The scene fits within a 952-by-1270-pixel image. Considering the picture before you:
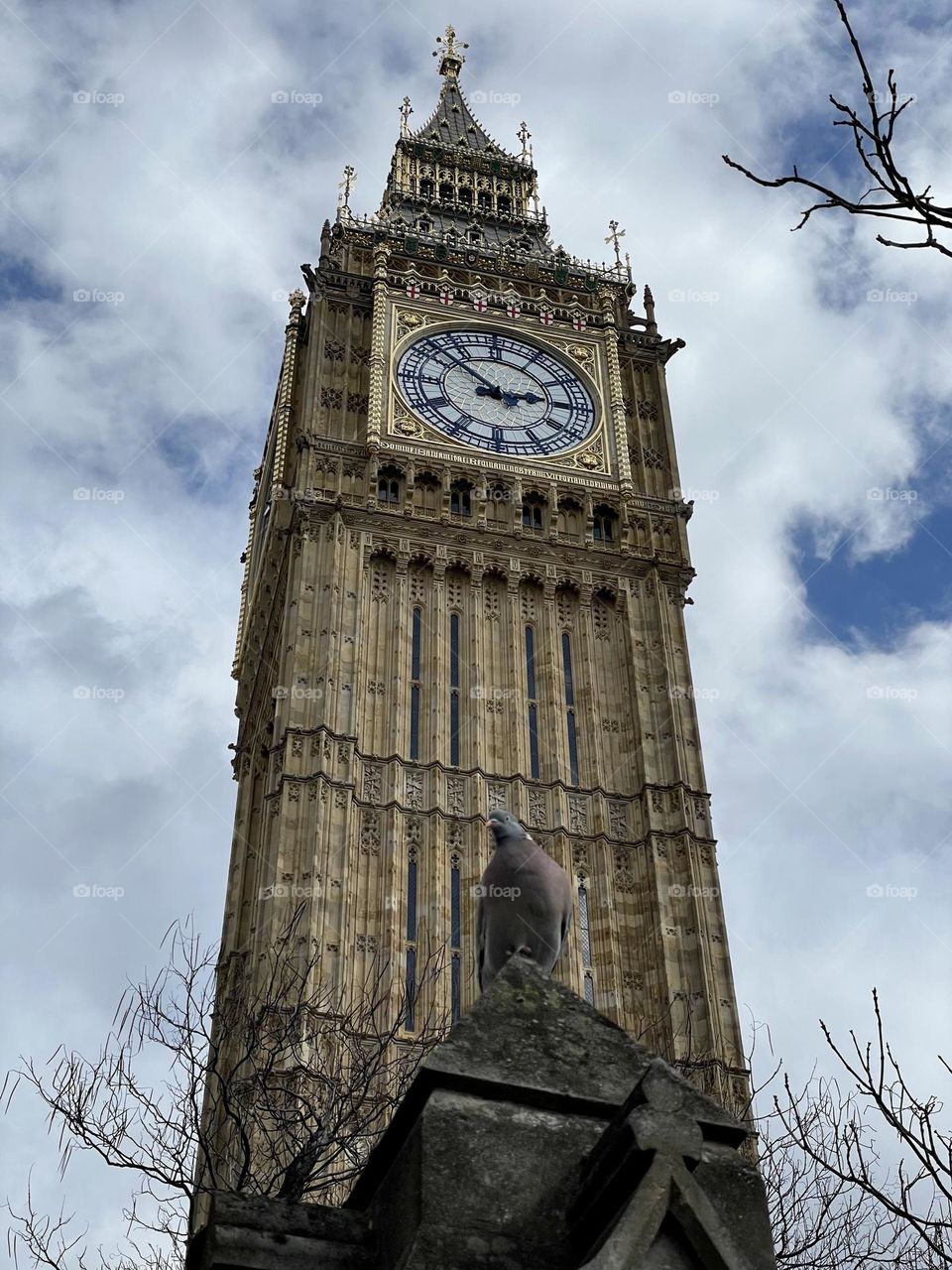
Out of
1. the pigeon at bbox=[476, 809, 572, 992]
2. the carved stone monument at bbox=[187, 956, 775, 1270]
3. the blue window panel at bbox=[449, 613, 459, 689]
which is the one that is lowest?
the carved stone monument at bbox=[187, 956, 775, 1270]

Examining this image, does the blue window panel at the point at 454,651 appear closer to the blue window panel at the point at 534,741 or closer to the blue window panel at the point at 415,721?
the blue window panel at the point at 415,721

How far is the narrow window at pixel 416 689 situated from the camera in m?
35.1

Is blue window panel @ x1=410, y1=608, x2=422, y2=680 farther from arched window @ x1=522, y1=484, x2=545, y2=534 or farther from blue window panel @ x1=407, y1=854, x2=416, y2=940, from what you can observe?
blue window panel @ x1=407, y1=854, x2=416, y2=940

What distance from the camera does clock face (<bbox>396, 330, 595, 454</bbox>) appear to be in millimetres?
42250

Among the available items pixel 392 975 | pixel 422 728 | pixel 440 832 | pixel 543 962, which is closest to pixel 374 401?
pixel 422 728

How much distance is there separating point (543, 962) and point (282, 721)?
27514 mm

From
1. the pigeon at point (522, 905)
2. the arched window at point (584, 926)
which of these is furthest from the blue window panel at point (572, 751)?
the pigeon at point (522, 905)

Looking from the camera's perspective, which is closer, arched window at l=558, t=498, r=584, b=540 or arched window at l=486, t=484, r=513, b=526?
arched window at l=486, t=484, r=513, b=526

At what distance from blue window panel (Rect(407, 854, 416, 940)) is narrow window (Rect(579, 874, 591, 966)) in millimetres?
3474

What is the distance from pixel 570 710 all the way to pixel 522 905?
1176 inches

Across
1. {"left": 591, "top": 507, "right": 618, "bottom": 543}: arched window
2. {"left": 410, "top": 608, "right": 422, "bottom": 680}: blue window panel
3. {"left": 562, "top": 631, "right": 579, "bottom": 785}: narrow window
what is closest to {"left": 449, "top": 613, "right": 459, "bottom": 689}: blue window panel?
{"left": 410, "top": 608, "right": 422, "bottom": 680}: blue window panel

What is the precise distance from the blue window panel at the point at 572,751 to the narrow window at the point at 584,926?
8.99 feet

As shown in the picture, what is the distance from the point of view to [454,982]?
30.8 m

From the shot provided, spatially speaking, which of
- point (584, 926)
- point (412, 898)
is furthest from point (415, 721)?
point (584, 926)
